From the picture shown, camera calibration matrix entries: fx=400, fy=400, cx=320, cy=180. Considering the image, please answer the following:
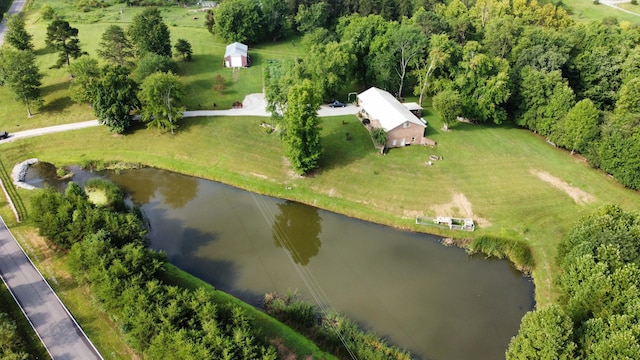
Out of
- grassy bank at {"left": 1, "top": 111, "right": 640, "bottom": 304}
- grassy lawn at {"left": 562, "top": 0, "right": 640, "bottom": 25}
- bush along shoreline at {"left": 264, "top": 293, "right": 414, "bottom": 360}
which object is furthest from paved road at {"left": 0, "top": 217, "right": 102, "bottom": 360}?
grassy lawn at {"left": 562, "top": 0, "right": 640, "bottom": 25}

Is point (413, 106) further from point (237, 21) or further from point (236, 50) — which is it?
point (237, 21)

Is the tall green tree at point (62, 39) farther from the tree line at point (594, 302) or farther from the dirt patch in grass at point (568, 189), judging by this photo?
the tree line at point (594, 302)

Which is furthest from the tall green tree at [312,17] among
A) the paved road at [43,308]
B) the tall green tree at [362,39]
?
the paved road at [43,308]

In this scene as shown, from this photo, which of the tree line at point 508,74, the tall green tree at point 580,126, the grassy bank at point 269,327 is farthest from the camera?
the tree line at point 508,74

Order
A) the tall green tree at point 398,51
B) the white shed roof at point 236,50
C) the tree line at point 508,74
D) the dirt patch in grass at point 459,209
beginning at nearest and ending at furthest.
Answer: the dirt patch in grass at point 459,209, the tree line at point 508,74, the tall green tree at point 398,51, the white shed roof at point 236,50

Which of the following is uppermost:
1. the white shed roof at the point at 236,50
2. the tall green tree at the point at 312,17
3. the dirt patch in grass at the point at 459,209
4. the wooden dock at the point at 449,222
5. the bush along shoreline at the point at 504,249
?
the tall green tree at the point at 312,17

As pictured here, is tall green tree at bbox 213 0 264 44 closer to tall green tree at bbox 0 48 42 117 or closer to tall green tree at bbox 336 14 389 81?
tall green tree at bbox 336 14 389 81
